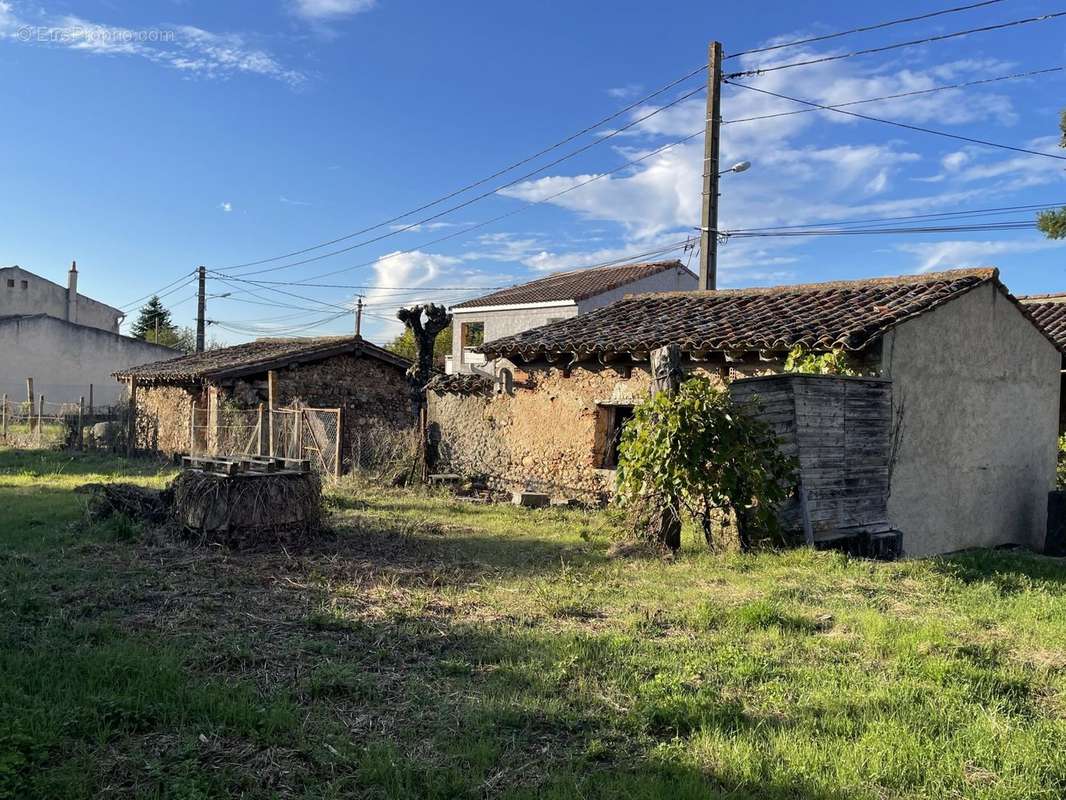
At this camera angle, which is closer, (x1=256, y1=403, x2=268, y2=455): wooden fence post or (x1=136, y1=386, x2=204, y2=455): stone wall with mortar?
(x1=256, y1=403, x2=268, y2=455): wooden fence post

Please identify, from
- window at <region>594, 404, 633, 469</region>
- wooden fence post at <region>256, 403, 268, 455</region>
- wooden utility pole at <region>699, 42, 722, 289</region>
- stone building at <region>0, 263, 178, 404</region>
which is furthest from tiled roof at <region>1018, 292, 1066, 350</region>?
stone building at <region>0, 263, 178, 404</region>

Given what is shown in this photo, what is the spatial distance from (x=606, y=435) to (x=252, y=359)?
10.7 m

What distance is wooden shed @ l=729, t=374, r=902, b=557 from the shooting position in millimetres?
8883

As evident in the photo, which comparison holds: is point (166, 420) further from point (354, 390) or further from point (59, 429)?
point (354, 390)

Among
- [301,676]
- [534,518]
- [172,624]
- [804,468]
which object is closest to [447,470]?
[534,518]

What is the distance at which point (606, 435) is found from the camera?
511 inches

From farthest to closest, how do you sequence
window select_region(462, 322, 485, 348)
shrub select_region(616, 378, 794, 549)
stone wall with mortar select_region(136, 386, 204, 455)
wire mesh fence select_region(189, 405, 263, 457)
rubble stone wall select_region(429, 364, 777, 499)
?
window select_region(462, 322, 485, 348), stone wall with mortar select_region(136, 386, 204, 455), wire mesh fence select_region(189, 405, 263, 457), rubble stone wall select_region(429, 364, 777, 499), shrub select_region(616, 378, 794, 549)

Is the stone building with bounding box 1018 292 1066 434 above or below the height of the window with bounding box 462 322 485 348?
below

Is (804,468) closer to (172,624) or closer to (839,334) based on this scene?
(839,334)

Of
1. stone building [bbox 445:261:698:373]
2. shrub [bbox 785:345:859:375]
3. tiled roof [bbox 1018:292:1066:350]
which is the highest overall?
stone building [bbox 445:261:698:373]

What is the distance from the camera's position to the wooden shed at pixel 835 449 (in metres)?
8.88

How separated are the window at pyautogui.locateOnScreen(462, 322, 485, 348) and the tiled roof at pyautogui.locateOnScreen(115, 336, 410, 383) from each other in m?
10.5

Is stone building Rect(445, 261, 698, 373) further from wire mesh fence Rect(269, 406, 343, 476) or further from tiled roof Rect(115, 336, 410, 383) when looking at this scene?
wire mesh fence Rect(269, 406, 343, 476)

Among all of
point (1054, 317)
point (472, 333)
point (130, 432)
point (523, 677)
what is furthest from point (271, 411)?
point (472, 333)
